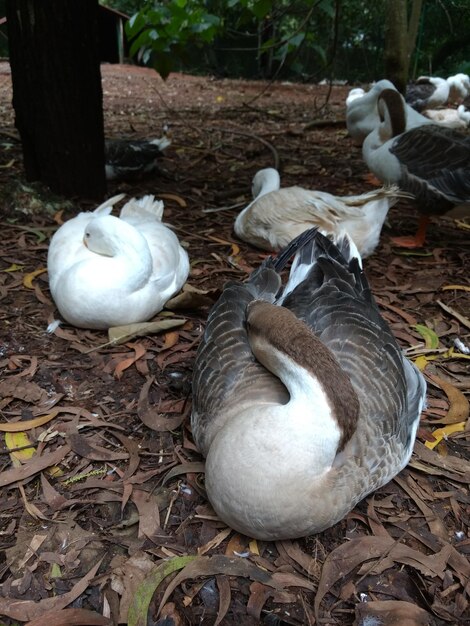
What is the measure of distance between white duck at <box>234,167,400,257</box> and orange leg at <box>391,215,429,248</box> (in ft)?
1.26

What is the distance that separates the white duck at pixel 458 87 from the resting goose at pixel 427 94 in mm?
1130

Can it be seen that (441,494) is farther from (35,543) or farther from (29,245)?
(29,245)

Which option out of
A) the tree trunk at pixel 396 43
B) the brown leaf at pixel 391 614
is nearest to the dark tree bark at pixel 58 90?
the brown leaf at pixel 391 614

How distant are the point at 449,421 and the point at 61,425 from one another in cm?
191

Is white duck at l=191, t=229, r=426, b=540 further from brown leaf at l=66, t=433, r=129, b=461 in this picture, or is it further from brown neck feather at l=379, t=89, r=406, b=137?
brown neck feather at l=379, t=89, r=406, b=137

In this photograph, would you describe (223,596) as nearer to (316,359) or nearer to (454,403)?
(316,359)

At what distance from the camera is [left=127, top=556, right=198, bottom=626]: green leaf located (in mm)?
1916

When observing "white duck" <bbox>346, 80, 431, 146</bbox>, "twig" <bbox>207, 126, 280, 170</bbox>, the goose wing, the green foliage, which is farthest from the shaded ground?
"white duck" <bbox>346, 80, 431, 146</bbox>

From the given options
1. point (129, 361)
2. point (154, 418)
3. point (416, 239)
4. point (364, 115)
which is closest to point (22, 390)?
point (129, 361)

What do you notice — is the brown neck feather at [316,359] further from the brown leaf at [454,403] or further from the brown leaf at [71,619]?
the brown leaf at [454,403]

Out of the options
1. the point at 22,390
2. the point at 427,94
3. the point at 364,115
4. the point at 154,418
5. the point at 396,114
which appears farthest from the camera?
the point at 427,94

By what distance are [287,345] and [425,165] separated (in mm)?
3409

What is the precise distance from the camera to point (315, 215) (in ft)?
14.4

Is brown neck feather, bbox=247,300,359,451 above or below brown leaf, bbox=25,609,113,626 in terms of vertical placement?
above
